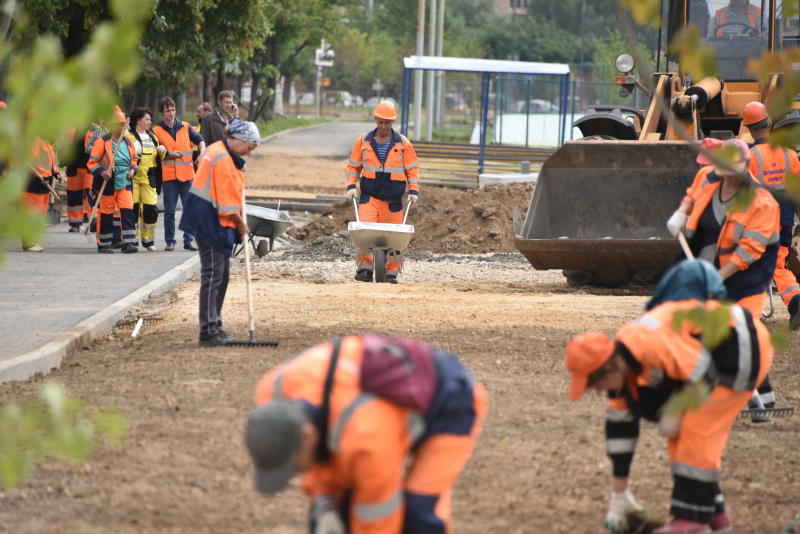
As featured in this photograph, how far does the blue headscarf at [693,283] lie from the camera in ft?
16.3

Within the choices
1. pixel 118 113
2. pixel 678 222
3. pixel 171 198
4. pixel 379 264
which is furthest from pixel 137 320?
pixel 678 222

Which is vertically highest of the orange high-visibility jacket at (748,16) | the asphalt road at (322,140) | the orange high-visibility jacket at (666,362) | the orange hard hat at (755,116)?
the orange high-visibility jacket at (748,16)

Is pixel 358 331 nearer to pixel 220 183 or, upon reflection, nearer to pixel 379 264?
pixel 220 183

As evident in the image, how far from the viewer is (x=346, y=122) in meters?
69.0

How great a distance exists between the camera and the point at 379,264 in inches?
532

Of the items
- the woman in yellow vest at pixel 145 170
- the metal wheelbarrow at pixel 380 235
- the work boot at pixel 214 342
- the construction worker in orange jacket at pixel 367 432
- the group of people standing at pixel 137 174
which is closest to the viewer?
the construction worker in orange jacket at pixel 367 432

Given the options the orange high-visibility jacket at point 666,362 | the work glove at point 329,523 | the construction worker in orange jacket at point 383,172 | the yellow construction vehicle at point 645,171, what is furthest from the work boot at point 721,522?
the construction worker in orange jacket at point 383,172

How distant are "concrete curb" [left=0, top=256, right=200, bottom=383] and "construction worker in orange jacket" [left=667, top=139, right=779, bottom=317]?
4532mm

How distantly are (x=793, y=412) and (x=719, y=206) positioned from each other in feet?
5.01

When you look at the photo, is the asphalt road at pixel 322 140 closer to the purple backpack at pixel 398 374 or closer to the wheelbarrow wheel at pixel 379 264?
the wheelbarrow wheel at pixel 379 264

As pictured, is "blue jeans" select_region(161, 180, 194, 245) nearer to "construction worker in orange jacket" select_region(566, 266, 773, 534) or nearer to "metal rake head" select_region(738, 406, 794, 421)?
"metal rake head" select_region(738, 406, 794, 421)

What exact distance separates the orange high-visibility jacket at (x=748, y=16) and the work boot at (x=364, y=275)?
16.0ft

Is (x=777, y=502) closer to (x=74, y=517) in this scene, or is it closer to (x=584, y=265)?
(x=74, y=517)

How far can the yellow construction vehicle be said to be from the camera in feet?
40.3
